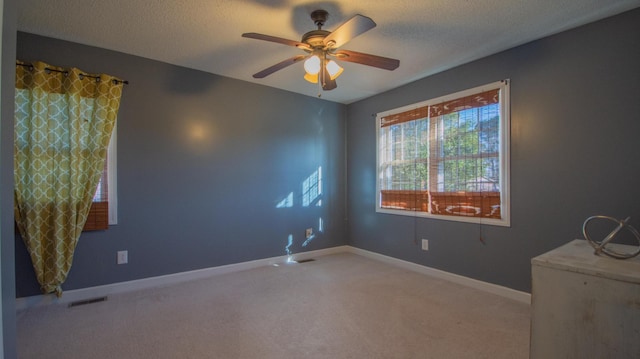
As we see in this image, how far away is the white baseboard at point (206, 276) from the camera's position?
102 inches

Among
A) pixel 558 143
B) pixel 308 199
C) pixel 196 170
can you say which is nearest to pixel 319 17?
pixel 196 170

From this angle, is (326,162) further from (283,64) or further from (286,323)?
(286,323)

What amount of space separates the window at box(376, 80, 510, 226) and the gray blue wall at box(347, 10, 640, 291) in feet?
0.34

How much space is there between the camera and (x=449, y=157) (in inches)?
127

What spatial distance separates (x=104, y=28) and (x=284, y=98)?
6.69ft

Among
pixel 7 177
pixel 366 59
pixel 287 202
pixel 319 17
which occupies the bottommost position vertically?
pixel 287 202

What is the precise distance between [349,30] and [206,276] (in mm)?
2919

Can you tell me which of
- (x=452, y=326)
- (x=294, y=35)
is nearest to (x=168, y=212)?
(x=294, y=35)

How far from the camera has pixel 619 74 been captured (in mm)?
2191

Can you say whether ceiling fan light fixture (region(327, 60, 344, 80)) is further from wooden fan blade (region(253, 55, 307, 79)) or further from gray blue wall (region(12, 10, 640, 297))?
gray blue wall (region(12, 10, 640, 297))

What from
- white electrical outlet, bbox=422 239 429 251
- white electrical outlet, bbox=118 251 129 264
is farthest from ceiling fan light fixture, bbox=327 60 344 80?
white electrical outlet, bbox=118 251 129 264

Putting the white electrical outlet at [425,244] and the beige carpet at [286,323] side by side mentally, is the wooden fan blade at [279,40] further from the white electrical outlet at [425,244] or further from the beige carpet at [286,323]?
the white electrical outlet at [425,244]

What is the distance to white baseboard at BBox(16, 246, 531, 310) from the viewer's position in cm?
258

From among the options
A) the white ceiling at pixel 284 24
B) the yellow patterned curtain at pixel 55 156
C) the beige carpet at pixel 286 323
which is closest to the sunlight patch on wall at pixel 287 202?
the beige carpet at pixel 286 323
